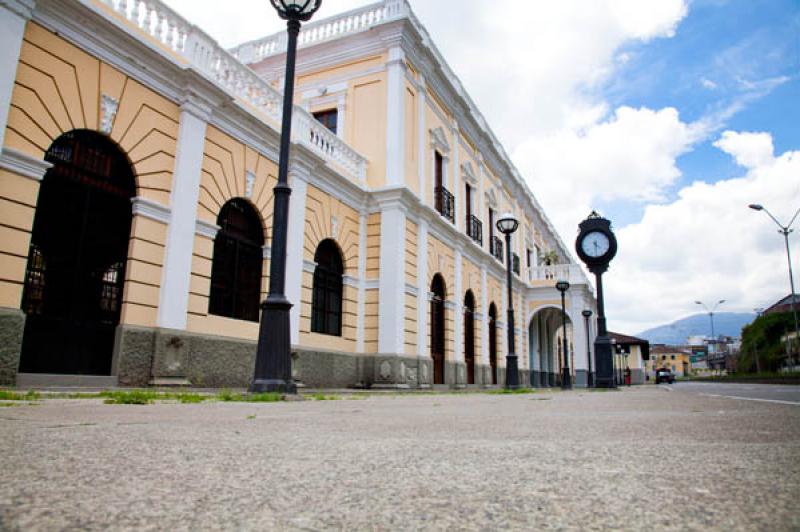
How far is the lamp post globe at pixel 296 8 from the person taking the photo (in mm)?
6238

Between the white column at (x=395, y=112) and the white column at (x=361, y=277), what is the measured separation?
4.85ft

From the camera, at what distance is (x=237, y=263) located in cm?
1030

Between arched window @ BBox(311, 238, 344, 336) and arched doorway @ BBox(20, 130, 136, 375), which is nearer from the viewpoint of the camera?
arched doorway @ BBox(20, 130, 136, 375)

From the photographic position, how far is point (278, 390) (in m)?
5.46

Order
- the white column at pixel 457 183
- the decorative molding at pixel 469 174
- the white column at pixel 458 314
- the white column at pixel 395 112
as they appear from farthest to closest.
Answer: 1. the decorative molding at pixel 469 174
2. the white column at pixel 457 183
3. the white column at pixel 458 314
4. the white column at pixel 395 112

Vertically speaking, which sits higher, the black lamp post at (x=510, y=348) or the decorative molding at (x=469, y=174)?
the decorative molding at (x=469, y=174)

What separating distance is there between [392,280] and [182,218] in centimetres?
661

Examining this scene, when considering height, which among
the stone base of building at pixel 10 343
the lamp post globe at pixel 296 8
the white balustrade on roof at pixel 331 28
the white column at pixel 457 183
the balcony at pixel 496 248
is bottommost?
the stone base of building at pixel 10 343

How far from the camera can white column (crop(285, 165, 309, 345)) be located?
11.6 m

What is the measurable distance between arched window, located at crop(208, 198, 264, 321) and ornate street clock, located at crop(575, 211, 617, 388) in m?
8.45

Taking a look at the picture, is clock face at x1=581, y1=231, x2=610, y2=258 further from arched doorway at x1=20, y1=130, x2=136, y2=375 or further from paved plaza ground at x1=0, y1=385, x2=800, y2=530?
paved plaza ground at x1=0, y1=385, x2=800, y2=530

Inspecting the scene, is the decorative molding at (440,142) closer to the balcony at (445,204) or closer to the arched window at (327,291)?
the balcony at (445,204)

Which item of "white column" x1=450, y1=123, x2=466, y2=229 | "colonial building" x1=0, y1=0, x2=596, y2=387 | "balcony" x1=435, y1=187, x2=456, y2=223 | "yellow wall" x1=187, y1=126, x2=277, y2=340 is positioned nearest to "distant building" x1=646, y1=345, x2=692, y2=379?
"white column" x1=450, y1=123, x2=466, y2=229

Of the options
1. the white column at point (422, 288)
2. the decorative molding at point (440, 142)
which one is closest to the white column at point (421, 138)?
the decorative molding at point (440, 142)
